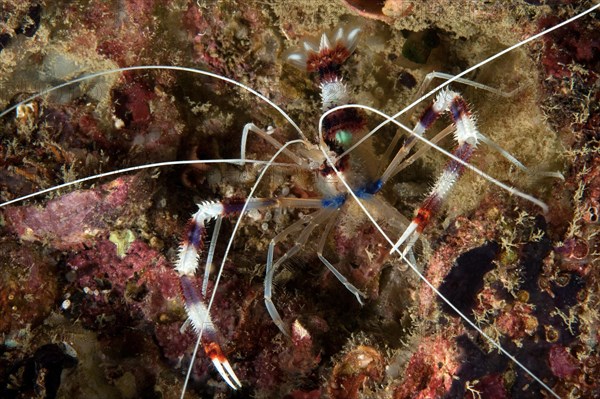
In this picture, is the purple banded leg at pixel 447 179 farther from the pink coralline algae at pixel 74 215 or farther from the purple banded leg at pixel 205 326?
the pink coralline algae at pixel 74 215

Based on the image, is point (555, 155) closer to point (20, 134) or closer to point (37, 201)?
point (37, 201)

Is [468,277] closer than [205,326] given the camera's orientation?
Yes

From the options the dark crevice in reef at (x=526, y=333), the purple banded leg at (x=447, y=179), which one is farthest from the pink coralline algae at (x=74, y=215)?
the dark crevice in reef at (x=526, y=333)

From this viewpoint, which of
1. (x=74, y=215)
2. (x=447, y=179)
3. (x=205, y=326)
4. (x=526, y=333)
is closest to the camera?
(x=526, y=333)

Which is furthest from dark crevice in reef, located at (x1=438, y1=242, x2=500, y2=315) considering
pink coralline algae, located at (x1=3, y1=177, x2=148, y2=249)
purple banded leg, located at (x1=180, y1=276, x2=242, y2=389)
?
pink coralline algae, located at (x1=3, y1=177, x2=148, y2=249)

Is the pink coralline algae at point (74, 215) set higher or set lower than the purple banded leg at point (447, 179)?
lower

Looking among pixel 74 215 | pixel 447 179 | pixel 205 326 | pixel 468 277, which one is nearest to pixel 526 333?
pixel 468 277

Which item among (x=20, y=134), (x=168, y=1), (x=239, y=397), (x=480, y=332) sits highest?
(x=168, y=1)

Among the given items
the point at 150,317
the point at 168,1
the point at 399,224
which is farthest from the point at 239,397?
the point at 168,1

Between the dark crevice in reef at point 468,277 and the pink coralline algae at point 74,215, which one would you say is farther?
the pink coralline algae at point 74,215

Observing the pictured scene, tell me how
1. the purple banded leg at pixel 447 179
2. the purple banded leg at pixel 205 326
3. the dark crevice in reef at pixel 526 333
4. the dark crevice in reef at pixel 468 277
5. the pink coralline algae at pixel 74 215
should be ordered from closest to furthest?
the dark crevice in reef at pixel 526 333 < the dark crevice in reef at pixel 468 277 < the purple banded leg at pixel 447 179 < the purple banded leg at pixel 205 326 < the pink coralline algae at pixel 74 215

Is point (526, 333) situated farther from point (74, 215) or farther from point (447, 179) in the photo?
point (74, 215)
